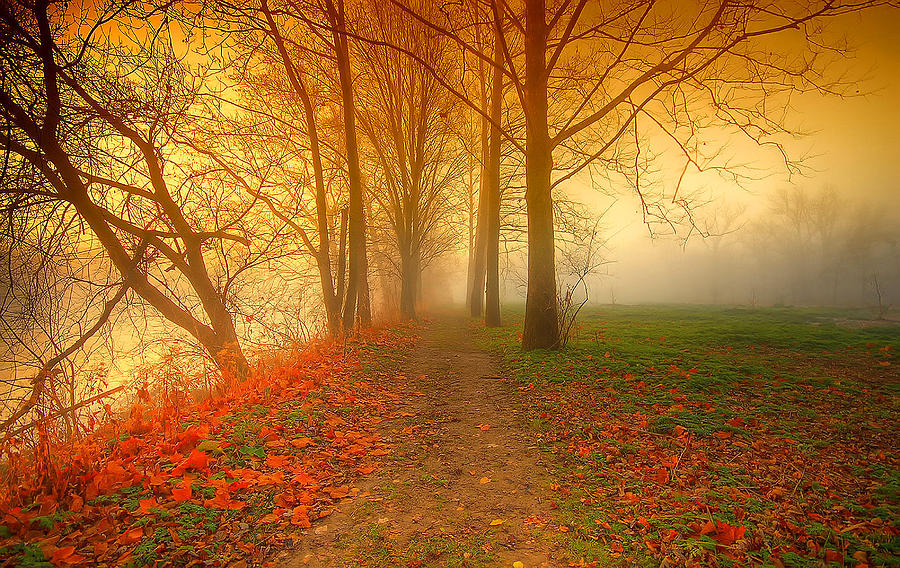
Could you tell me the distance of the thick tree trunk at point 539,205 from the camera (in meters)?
8.48

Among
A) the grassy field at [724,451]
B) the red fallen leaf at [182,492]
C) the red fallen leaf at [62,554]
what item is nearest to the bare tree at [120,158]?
the red fallen leaf at [182,492]

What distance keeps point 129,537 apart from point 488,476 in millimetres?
2960

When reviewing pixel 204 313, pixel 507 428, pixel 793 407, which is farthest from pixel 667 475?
pixel 204 313

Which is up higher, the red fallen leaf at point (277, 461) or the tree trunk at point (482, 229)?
the tree trunk at point (482, 229)

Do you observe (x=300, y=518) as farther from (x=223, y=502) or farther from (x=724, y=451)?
(x=724, y=451)

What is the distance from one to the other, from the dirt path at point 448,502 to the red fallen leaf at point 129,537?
2.90 feet

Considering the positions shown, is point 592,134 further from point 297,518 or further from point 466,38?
point 297,518

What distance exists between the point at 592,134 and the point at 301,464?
41.0 feet

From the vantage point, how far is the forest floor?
2.55 metres

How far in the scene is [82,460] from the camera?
115 inches

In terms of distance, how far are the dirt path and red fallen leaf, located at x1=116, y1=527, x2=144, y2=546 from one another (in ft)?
2.90

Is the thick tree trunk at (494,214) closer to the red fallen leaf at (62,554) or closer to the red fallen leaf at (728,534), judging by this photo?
the red fallen leaf at (728,534)

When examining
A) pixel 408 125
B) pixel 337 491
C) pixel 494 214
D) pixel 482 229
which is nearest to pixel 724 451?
pixel 337 491

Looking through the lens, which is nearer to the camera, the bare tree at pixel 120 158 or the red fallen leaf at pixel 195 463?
the red fallen leaf at pixel 195 463
